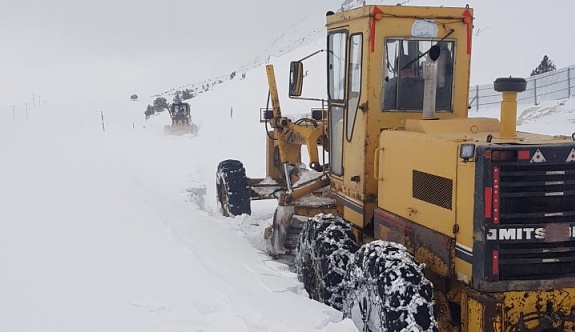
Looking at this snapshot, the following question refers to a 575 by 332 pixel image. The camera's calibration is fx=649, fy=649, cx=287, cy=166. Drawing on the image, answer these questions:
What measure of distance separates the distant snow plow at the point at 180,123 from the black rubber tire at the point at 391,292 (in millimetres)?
28887

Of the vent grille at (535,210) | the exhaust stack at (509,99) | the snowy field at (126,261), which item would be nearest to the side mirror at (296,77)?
the snowy field at (126,261)

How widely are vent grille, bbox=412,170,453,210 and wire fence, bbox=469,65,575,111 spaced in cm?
1703

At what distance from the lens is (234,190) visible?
450 inches

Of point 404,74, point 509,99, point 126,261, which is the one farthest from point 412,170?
point 126,261

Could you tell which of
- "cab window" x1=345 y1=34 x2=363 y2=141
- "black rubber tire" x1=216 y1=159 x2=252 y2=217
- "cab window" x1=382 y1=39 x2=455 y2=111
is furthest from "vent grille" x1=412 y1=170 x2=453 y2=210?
"black rubber tire" x1=216 y1=159 x2=252 y2=217

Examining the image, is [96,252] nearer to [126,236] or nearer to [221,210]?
[126,236]

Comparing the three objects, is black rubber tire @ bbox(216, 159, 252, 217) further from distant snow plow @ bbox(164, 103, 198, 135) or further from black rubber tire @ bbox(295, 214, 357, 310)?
distant snow plow @ bbox(164, 103, 198, 135)

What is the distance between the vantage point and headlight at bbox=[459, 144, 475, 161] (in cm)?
Answer: 466

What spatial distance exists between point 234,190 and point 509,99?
705 cm

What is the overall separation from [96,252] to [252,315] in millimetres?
1772

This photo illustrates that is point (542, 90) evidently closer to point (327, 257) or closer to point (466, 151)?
point (327, 257)

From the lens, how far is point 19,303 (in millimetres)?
4746

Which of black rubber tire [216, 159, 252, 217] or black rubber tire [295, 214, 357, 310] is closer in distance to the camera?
black rubber tire [295, 214, 357, 310]

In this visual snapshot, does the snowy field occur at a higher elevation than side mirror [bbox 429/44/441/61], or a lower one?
lower
